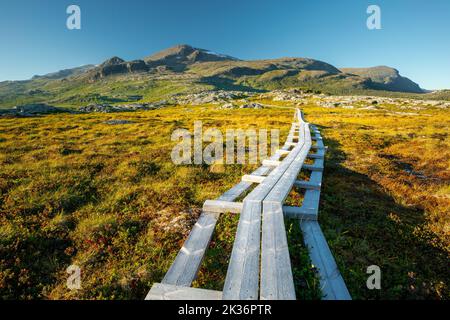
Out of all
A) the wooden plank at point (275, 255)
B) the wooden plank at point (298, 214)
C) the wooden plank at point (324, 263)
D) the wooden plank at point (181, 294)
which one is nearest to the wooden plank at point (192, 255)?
the wooden plank at point (181, 294)

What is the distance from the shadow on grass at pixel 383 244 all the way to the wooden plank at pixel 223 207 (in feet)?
6.87

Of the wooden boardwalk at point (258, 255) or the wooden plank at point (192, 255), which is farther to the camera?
the wooden plank at point (192, 255)

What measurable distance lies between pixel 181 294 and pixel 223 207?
2564 millimetres

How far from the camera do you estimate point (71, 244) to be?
17.3 feet

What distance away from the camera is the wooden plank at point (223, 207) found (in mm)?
5339

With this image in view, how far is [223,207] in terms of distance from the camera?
5410mm

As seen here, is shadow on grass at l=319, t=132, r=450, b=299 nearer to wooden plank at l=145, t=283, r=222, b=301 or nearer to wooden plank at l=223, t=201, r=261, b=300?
wooden plank at l=223, t=201, r=261, b=300

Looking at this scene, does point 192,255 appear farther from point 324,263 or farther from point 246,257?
point 324,263

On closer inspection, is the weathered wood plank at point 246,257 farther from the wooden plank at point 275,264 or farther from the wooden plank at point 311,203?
the wooden plank at point 311,203

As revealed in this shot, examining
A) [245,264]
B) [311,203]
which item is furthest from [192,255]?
[311,203]

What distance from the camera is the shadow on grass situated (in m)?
3.87

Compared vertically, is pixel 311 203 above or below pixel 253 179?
below
